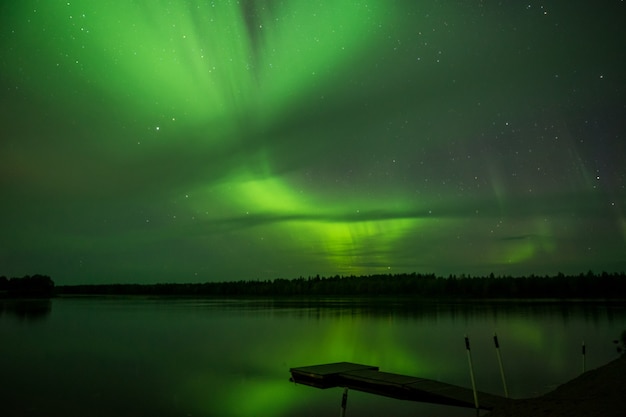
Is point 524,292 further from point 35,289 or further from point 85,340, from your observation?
point 35,289

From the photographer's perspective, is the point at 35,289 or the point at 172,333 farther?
the point at 35,289

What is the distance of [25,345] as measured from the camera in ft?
109

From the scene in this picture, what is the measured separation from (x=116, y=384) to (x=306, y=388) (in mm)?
7233

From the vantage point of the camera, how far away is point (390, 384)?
17188mm

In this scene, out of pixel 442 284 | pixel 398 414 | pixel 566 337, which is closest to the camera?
pixel 398 414

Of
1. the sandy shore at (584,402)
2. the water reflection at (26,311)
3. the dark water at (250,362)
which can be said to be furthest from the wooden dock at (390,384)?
the water reflection at (26,311)

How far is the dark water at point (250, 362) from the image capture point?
54.3 ft

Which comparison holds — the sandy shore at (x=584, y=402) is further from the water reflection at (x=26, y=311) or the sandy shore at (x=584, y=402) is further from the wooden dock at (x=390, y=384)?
the water reflection at (x=26, y=311)

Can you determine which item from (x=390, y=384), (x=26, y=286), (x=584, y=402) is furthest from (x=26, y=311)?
(x=26, y=286)

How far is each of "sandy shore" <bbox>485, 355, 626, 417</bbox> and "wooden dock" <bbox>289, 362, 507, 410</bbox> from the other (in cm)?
188

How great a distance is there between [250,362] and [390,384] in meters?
10.9

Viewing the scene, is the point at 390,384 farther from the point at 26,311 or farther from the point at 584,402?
the point at 26,311

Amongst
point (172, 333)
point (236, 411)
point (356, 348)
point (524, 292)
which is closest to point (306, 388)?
point (236, 411)

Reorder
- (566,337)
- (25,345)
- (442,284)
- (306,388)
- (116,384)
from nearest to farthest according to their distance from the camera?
(306,388)
(116,384)
(25,345)
(566,337)
(442,284)
